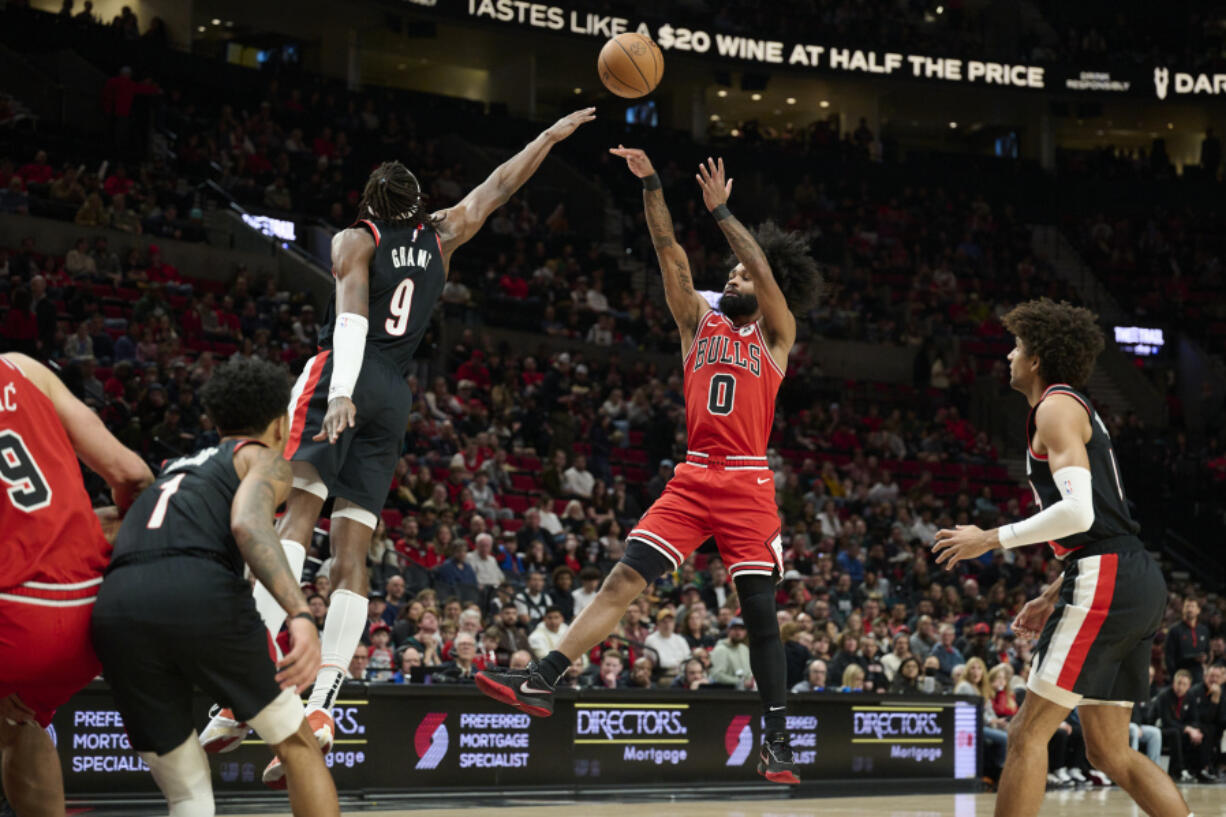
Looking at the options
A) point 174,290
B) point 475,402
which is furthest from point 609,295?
point 174,290

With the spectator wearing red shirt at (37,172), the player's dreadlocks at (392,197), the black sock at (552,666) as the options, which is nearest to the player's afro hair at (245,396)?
the player's dreadlocks at (392,197)

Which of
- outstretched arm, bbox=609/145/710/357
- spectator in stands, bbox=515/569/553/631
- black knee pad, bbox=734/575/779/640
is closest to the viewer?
black knee pad, bbox=734/575/779/640

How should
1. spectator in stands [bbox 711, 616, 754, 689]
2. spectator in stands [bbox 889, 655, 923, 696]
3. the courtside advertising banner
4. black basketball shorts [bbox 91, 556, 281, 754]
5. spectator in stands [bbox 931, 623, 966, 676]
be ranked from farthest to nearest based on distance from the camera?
1. spectator in stands [bbox 931, 623, 966, 676]
2. spectator in stands [bbox 889, 655, 923, 696]
3. spectator in stands [bbox 711, 616, 754, 689]
4. the courtside advertising banner
5. black basketball shorts [bbox 91, 556, 281, 754]

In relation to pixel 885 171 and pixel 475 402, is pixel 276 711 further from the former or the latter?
pixel 885 171

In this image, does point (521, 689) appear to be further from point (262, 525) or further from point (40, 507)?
point (40, 507)

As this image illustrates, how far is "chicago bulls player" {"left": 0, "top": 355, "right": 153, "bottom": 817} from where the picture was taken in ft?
14.7

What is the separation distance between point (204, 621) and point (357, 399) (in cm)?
170

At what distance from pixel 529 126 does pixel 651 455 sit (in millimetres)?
10586

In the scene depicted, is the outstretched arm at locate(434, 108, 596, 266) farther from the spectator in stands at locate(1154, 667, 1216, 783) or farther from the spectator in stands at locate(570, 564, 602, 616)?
the spectator in stands at locate(1154, 667, 1216, 783)

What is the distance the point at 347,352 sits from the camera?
5.84 metres

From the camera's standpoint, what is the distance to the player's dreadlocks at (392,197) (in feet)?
20.5

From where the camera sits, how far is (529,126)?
28250mm

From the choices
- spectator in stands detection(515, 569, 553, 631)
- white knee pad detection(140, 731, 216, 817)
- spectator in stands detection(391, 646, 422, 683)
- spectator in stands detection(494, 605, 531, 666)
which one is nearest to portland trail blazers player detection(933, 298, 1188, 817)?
white knee pad detection(140, 731, 216, 817)

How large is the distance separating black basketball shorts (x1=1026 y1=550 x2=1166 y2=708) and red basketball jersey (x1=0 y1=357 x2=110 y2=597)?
3551mm
